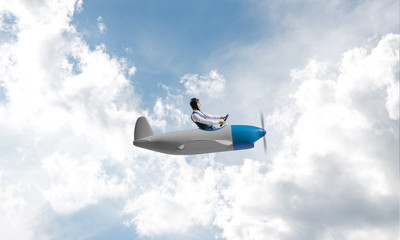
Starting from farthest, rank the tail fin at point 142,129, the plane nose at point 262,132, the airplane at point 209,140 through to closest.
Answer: the tail fin at point 142,129 < the plane nose at point 262,132 < the airplane at point 209,140

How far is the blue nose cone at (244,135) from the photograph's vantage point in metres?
14.6

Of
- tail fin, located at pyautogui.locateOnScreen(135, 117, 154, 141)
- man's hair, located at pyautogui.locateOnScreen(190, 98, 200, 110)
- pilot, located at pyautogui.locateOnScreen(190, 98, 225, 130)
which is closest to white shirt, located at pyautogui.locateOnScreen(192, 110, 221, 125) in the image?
pilot, located at pyautogui.locateOnScreen(190, 98, 225, 130)

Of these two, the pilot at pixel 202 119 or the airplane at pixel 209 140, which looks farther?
the pilot at pixel 202 119

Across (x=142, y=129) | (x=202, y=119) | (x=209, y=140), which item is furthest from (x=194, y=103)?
(x=142, y=129)

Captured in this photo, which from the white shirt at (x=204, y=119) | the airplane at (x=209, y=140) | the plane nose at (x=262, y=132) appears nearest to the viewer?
the airplane at (x=209, y=140)

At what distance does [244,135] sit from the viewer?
14672mm

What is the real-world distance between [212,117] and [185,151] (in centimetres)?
185

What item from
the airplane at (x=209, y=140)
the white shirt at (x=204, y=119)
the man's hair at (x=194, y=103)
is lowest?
the airplane at (x=209, y=140)

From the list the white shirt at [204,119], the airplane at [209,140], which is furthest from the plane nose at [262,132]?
the white shirt at [204,119]

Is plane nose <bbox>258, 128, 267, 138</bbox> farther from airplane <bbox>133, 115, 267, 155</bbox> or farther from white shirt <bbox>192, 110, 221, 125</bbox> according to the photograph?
white shirt <bbox>192, 110, 221, 125</bbox>

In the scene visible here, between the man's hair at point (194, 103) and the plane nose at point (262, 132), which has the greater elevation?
the man's hair at point (194, 103)

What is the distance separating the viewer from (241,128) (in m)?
14.8

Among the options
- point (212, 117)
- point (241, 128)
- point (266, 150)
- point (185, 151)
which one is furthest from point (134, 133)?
point (266, 150)

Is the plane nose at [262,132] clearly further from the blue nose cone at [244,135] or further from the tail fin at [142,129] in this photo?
the tail fin at [142,129]
